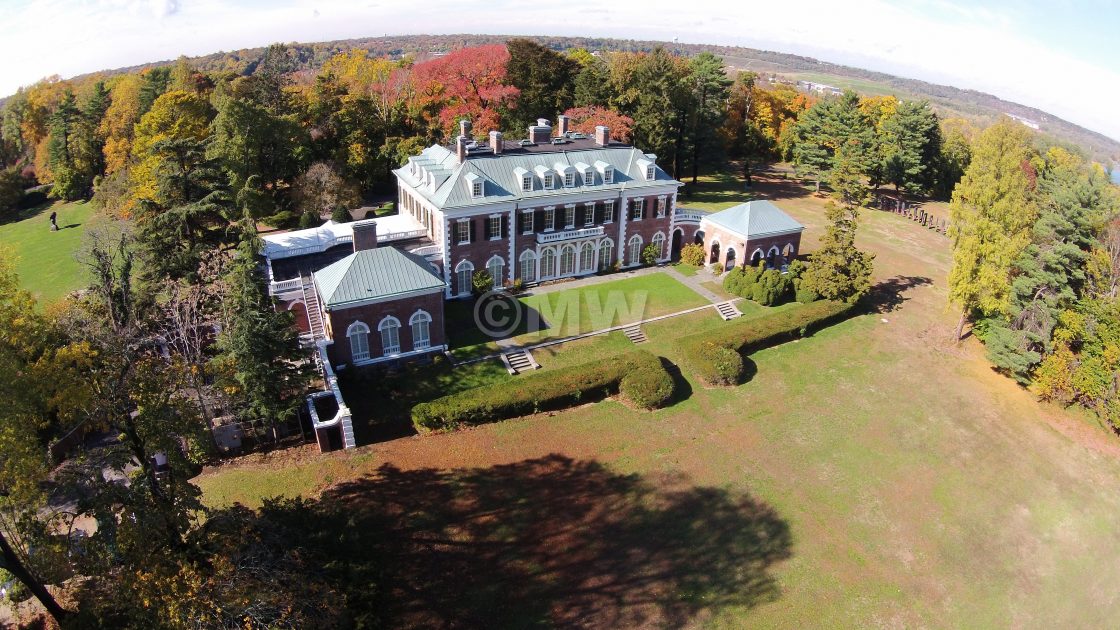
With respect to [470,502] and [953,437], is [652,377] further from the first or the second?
[953,437]

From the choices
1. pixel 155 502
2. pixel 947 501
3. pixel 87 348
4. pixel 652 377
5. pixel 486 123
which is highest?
pixel 486 123

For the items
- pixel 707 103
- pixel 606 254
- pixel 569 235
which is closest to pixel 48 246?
pixel 569 235

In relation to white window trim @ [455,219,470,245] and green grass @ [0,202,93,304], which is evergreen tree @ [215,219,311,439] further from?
green grass @ [0,202,93,304]

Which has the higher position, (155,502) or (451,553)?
(155,502)

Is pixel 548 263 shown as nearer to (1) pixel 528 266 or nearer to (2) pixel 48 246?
(1) pixel 528 266

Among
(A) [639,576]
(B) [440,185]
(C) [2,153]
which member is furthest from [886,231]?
(C) [2,153]

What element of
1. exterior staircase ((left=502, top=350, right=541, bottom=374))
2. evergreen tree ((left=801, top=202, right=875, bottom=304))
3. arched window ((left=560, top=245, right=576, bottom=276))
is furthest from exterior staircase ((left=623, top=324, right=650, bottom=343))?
evergreen tree ((left=801, top=202, right=875, bottom=304))
